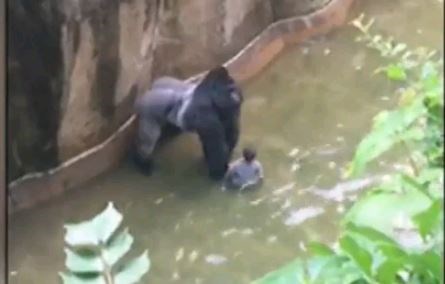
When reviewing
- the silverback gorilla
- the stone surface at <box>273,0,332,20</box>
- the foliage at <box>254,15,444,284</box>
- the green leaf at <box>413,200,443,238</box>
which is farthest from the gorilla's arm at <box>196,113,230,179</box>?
the green leaf at <box>413,200,443,238</box>

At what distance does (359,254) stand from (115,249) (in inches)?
6.2

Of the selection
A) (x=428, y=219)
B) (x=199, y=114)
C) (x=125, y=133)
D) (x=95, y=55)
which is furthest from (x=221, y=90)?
(x=428, y=219)

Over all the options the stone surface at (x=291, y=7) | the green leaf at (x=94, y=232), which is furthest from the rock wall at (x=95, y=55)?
the green leaf at (x=94, y=232)

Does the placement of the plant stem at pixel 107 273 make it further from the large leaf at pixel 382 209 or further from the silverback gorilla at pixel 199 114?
the silverback gorilla at pixel 199 114

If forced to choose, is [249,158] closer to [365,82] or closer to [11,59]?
[365,82]

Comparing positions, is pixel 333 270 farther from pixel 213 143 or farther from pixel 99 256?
pixel 213 143

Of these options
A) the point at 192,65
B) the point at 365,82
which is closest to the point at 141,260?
the point at 365,82

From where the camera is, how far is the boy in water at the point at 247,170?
1630 mm

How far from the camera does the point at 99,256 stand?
0.75 metres

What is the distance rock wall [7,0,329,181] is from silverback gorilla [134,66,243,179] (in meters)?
0.03

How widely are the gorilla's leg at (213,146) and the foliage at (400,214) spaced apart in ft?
2.75

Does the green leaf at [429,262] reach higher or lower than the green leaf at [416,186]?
lower

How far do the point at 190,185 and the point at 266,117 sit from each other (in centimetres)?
18

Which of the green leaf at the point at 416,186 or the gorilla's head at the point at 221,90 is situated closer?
the green leaf at the point at 416,186
